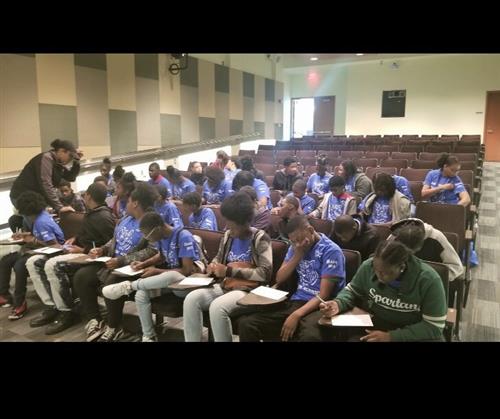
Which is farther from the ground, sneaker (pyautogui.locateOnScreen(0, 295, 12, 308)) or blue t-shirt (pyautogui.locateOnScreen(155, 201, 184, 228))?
blue t-shirt (pyautogui.locateOnScreen(155, 201, 184, 228))

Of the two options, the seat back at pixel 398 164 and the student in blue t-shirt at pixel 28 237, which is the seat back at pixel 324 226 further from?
the seat back at pixel 398 164

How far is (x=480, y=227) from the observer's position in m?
5.02

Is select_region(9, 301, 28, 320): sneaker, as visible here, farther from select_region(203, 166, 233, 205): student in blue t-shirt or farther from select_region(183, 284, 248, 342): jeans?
select_region(203, 166, 233, 205): student in blue t-shirt

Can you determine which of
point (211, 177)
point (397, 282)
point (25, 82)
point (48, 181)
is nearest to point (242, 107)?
point (25, 82)

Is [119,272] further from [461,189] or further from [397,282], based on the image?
[461,189]

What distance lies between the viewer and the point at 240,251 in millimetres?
2406

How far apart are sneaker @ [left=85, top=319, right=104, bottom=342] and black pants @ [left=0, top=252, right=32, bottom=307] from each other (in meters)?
0.77

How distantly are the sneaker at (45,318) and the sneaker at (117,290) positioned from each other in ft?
2.54

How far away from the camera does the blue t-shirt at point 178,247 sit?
252cm

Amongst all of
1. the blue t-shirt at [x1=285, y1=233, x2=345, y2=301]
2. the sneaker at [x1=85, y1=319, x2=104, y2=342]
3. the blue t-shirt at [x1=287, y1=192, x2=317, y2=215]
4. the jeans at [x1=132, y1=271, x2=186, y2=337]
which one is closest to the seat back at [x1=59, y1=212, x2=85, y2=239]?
the sneaker at [x1=85, y1=319, x2=104, y2=342]

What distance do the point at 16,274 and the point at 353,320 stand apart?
9.18ft

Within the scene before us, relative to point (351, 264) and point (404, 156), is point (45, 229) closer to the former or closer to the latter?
point (351, 264)

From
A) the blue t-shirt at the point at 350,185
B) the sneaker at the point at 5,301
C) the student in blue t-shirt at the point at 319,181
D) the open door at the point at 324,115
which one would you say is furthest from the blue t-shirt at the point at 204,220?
the open door at the point at 324,115

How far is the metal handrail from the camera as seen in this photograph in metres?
5.37
